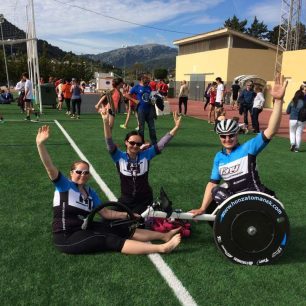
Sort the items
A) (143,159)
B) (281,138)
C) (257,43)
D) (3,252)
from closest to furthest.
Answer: (3,252) < (143,159) < (281,138) < (257,43)

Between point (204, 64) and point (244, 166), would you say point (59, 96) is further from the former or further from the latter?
point (204, 64)

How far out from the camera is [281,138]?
1432 cm

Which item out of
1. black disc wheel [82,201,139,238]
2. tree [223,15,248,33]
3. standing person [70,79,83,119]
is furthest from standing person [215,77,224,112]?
tree [223,15,248,33]

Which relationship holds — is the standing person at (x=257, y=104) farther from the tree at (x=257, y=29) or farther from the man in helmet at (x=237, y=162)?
the tree at (x=257, y=29)

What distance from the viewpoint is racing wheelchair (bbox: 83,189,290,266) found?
400 cm

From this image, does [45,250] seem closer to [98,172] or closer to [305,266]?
[305,266]

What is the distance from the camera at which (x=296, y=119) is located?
11.2 m

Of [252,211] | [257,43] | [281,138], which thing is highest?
[257,43]

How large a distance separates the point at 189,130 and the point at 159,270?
39.7 feet

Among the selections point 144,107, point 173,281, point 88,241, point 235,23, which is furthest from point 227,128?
point 235,23

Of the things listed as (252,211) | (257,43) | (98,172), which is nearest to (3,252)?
(252,211)

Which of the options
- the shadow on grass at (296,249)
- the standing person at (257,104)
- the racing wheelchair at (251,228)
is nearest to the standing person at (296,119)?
the standing person at (257,104)

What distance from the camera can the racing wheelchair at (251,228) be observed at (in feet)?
13.1

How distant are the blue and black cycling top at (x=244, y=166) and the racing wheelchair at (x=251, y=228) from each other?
14.8 inches
